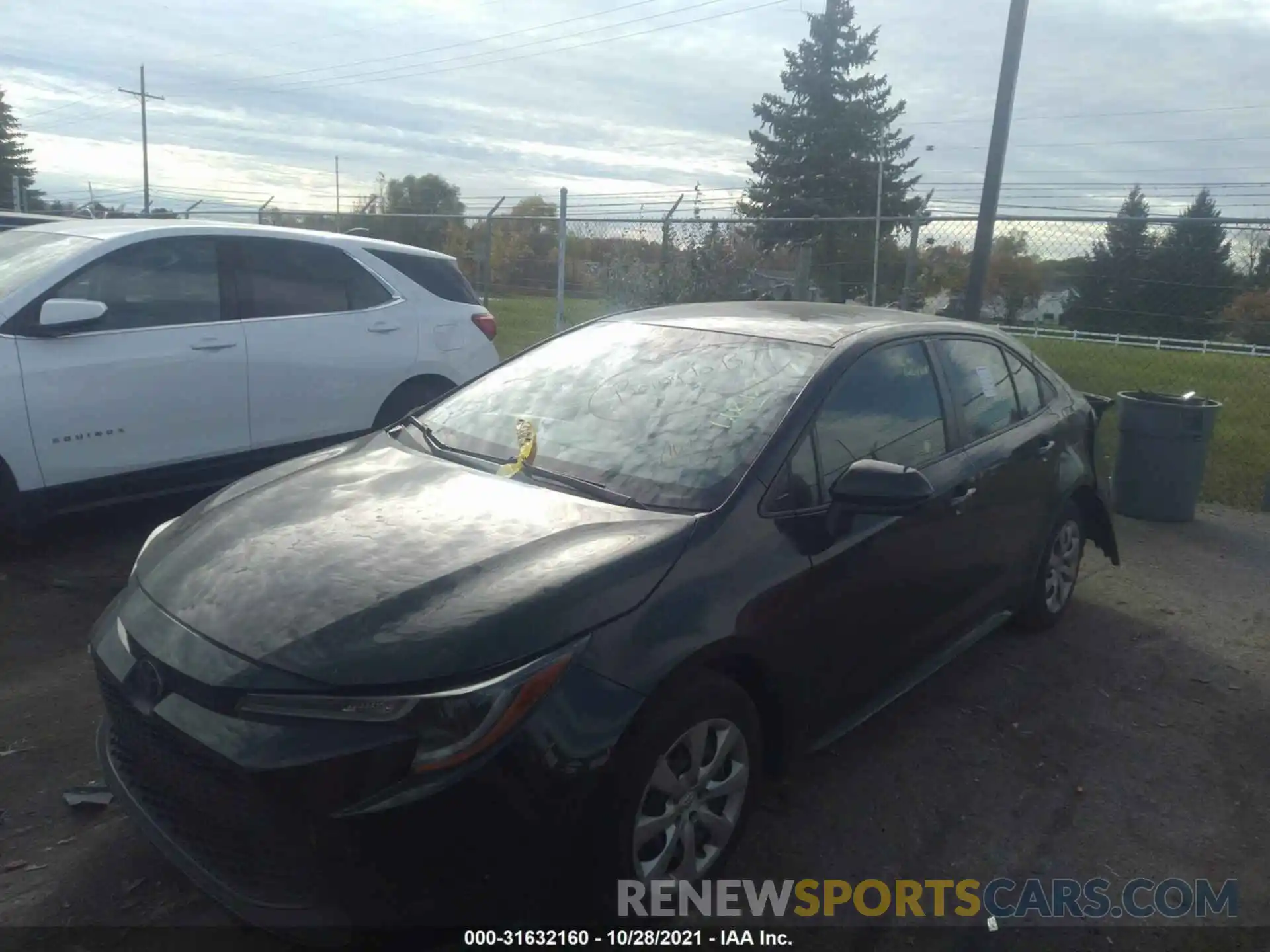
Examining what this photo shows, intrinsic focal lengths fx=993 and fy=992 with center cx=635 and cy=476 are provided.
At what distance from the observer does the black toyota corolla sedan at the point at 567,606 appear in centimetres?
224

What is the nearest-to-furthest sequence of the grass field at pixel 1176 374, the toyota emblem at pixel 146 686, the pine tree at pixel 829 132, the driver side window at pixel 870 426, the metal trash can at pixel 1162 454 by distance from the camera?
1. the toyota emblem at pixel 146 686
2. the driver side window at pixel 870 426
3. the metal trash can at pixel 1162 454
4. the grass field at pixel 1176 374
5. the pine tree at pixel 829 132

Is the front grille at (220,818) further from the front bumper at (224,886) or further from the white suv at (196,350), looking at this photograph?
the white suv at (196,350)

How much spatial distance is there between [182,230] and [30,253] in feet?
2.61

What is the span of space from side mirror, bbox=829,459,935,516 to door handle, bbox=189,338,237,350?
4.07 metres

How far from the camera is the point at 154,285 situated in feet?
18.3

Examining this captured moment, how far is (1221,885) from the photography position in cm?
313

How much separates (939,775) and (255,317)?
15.1 ft

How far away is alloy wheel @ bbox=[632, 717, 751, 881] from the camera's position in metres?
2.60

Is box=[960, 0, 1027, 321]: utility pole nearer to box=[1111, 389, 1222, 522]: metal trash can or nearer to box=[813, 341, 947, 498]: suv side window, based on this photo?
box=[1111, 389, 1222, 522]: metal trash can

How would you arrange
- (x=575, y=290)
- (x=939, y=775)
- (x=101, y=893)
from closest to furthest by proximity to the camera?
(x=101, y=893) < (x=939, y=775) < (x=575, y=290)

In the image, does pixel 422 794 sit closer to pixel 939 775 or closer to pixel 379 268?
pixel 939 775

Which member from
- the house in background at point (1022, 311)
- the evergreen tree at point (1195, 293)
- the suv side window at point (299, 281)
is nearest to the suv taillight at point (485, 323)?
the suv side window at point (299, 281)

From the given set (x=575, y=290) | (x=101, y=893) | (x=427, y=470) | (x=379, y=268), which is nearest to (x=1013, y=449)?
(x=427, y=470)

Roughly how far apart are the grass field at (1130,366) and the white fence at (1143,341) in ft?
0.48
